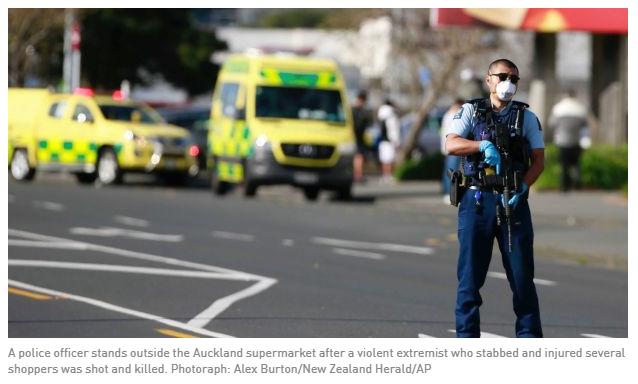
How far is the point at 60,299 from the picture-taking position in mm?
12875

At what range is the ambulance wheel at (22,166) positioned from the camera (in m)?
30.2

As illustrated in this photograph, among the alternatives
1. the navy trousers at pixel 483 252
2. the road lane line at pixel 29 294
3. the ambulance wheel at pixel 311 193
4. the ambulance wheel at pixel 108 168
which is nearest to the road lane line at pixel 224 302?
the road lane line at pixel 29 294

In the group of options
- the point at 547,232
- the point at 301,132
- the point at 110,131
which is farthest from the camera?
the point at 110,131

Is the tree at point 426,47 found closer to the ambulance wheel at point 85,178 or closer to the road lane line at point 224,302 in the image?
the ambulance wheel at point 85,178

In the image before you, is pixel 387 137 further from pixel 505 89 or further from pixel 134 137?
pixel 505 89

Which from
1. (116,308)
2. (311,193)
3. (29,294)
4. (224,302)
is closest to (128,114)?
(311,193)

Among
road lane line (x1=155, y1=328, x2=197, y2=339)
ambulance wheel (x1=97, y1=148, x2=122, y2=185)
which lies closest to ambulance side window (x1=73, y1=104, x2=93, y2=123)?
ambulance wheel (x1=97, y1=148, x2=122, y2=185)

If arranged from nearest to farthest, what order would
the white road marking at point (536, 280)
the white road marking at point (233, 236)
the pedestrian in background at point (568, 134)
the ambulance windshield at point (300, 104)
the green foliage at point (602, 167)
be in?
the white road marking at point (536, 280)
the white road marking at point (233, 236)
the ambulance windshield at point (300, 104)
the pedestrian in background at point (568, 134)
the green foliage at point (602, 167)

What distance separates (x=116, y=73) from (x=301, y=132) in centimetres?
3114

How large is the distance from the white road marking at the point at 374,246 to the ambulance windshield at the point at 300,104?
7013 millimetres
